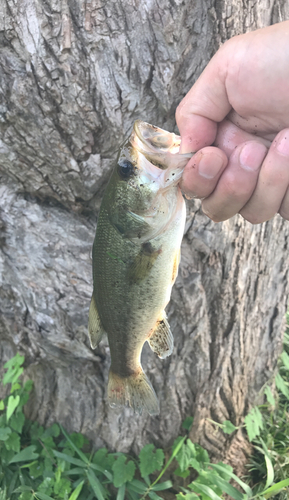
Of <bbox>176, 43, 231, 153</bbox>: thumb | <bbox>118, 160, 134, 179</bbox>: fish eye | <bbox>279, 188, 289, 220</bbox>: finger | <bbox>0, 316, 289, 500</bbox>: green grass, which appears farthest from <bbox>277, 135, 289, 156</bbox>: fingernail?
<bbox>0, 316, 289, 500</bbox>: green grass

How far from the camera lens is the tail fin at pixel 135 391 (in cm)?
211

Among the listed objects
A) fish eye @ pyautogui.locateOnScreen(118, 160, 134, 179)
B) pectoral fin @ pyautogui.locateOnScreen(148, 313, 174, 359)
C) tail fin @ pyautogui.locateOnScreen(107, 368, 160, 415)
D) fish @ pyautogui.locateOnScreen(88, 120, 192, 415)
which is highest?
fish eye @ pyautogui.locateOnScreen(118, 160, 134, 179)

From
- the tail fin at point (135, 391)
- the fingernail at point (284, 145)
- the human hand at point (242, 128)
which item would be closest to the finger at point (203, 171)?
the human hand at point (242, 128)

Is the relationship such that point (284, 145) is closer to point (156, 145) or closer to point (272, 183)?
point (272, 183)

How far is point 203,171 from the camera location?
5.31ft

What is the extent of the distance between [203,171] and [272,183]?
34cm

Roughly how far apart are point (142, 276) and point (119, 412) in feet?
6.15

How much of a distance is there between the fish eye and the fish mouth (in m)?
0.09

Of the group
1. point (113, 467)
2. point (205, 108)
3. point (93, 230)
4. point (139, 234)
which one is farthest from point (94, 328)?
point (113, 467)

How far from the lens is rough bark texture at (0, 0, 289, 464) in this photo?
207 cm

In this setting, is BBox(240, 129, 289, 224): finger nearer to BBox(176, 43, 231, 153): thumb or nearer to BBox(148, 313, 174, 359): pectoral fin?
BBox(176, 43, 231, 153): thumb

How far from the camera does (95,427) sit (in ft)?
10.5

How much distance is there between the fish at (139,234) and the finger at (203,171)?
0.06m

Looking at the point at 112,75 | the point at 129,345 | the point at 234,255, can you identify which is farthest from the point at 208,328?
the point at 112,75
